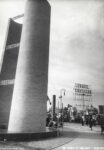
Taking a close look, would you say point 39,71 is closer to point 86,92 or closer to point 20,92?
point 20,92

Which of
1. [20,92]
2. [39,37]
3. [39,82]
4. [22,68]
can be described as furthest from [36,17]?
[20,92]

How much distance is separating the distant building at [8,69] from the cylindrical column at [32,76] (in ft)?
19.4

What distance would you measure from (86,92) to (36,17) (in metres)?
46.8

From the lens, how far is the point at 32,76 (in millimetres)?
17266

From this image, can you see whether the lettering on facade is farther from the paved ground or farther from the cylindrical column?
the paved ground

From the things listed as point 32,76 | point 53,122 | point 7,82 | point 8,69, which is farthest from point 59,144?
point 8,69

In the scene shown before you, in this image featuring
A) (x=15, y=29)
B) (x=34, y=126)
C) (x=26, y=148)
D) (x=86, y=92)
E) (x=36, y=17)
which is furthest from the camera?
(x=86, y=92)

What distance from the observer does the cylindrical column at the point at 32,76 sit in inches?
649

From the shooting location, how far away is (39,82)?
17.5 m

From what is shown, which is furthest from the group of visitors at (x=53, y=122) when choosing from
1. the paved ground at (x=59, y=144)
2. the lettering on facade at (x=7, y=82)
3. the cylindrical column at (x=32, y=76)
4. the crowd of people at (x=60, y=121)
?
the lettering on facade at (x=7, y=82)

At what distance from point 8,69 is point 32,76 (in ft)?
28.4

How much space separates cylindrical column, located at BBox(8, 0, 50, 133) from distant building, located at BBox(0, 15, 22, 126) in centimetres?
591

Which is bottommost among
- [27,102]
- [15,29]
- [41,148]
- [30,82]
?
[41,148]

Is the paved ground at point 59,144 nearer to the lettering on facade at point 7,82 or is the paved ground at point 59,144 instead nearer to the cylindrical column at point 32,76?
the cylindrical column at point 32,76
